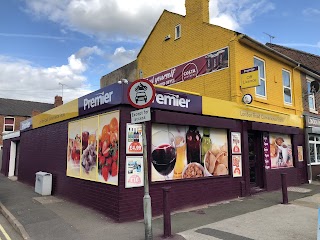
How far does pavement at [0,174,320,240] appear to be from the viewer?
6.22m

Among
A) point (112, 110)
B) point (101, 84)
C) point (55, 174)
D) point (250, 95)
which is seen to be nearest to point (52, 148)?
point (55, 174)

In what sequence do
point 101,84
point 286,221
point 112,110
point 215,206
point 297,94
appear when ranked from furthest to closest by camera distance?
point 101,84 < point 297,94 < point 215,206 < point 112,110 < point 286,221

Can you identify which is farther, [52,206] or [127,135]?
[52,206]

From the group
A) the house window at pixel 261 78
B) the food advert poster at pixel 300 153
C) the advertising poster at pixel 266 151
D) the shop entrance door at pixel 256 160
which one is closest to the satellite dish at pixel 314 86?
the food advert poster at pixel 300 153

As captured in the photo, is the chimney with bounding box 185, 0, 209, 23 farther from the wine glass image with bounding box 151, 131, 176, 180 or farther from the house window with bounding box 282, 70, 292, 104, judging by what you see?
the wine glass image with bounding box 151, 131, 176, 180

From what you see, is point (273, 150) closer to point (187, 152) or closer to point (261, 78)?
point (261, 78)

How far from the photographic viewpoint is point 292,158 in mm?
14445

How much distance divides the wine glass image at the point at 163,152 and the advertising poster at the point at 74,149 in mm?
3093

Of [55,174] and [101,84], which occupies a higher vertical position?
[101,84]

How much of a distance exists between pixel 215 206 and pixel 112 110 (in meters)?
4.56

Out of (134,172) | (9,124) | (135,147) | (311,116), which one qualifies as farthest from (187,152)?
(9,124)

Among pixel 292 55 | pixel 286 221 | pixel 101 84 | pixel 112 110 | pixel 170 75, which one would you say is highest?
pixel 292 55

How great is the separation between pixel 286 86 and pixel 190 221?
10512mm

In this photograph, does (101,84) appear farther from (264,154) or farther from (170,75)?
(264,154)
